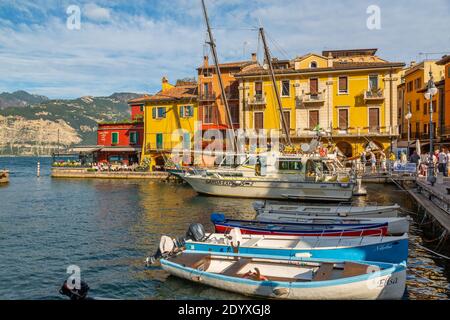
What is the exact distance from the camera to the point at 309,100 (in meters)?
49.7

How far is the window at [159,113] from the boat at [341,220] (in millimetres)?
37392

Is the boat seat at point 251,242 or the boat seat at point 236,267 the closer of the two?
the boat seat at point 236,267

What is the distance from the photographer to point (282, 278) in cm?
1301

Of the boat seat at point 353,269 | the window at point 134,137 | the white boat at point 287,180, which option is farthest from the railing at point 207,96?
the boat seat at point 353,269

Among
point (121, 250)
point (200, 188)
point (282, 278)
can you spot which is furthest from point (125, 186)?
point (282, 278)

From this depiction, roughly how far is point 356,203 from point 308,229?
1431 centimetres

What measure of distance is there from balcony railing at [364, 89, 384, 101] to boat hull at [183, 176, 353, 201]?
19.4 meters

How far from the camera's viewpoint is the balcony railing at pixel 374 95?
1871 inches

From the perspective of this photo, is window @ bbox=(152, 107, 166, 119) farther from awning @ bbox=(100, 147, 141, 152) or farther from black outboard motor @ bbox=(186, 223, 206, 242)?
black outboard motor @ bbox=(186, 223, 206, 242)

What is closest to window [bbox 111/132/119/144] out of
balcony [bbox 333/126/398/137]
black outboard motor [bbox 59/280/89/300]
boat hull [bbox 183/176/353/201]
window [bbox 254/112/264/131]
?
window [bbox 254/112/264/131]

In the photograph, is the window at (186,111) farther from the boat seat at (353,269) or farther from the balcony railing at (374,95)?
the boat seat at (353,269)

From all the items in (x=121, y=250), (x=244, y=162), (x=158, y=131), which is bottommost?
(x=121, y=250)

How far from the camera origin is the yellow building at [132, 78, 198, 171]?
56.5 metres

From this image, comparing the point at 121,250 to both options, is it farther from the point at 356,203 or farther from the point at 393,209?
the point at 356,203
